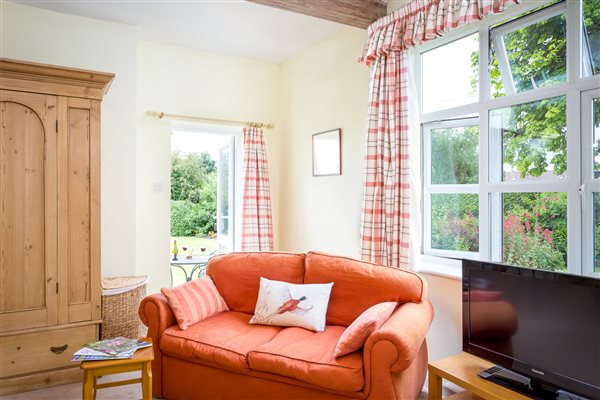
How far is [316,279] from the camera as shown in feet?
8.84

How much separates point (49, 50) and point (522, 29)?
3.44m

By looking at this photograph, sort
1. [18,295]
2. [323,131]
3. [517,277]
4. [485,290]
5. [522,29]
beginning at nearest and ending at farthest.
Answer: [517,277]
[485,290]
[522,29]
[18,295]
[323,131]

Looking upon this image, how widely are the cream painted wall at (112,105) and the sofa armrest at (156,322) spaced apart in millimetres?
1170

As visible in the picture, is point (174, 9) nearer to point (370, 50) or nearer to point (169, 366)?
point (370, 50)

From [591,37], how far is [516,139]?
2.02 ft

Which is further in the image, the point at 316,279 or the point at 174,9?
the point at 174,9

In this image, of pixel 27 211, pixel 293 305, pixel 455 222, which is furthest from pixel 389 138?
pixel 27 211

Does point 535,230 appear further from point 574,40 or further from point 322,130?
point 322,130

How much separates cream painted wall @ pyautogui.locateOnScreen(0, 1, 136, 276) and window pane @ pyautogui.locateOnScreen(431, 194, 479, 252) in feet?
8.32

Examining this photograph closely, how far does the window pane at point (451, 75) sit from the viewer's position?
8.74 feet

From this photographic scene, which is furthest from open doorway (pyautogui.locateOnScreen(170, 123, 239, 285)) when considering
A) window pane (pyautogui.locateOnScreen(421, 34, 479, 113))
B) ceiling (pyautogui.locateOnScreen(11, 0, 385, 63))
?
window pane (pyautogui.locateOnScreen(421, 34, 479, 113))

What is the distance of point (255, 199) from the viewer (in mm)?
4227

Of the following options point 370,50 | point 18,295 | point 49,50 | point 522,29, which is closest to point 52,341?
point 18,295

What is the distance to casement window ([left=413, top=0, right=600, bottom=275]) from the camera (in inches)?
79.9
